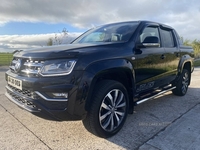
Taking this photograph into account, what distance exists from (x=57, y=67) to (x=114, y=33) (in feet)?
5.56

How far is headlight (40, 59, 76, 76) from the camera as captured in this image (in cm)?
219

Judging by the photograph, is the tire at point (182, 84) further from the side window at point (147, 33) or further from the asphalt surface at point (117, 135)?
the side window at point (147, 33)

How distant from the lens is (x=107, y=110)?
2656mm

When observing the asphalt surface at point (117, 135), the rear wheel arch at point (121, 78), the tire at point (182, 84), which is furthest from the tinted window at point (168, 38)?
the rear wheel arch at point (121, 78)

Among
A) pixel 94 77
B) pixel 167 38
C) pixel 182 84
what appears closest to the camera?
pixel 94 77

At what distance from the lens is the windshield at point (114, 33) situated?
325 cm

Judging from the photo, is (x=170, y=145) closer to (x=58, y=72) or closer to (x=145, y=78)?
(x=145, y=78)

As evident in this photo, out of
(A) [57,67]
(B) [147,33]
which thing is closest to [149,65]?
(B) [147,33]

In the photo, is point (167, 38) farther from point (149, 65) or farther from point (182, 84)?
point (182, 84)

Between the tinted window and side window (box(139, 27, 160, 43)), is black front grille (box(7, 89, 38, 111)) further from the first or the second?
the tinted window

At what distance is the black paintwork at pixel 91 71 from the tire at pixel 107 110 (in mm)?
111

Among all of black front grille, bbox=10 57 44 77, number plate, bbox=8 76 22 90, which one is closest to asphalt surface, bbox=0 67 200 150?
number plate, bbox=8 76 22 90

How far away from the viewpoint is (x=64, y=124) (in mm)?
3133

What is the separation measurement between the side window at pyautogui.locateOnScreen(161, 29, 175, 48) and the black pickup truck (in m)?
0.49
